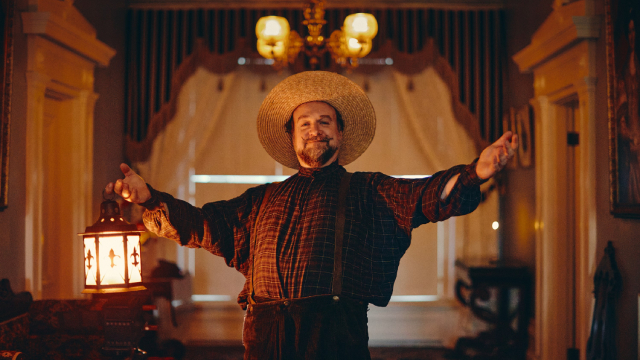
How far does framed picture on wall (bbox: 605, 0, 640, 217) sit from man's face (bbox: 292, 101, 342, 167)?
157 cm

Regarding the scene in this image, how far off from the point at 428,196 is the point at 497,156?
26 centimetres

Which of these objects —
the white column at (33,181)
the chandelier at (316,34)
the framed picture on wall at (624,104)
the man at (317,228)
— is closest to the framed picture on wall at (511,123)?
the framed picture on wall at (624,104)

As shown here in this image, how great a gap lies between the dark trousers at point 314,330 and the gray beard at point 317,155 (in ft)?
1.57

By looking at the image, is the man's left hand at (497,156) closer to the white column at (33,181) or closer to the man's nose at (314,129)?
the man's nose at (314,129)

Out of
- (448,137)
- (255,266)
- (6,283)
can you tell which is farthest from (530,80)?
(6,283)

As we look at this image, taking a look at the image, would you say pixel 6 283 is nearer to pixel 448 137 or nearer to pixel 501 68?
pixel 448 137

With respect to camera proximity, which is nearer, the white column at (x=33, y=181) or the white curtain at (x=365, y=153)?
the white column at (x=33, y=181)

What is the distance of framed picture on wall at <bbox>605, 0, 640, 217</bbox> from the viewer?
2.40 meters

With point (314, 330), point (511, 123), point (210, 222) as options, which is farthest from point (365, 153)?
point (314, 330)

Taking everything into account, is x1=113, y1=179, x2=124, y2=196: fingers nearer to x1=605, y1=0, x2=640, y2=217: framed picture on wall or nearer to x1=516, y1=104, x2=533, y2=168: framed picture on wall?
x1=605, y1=0, x2=640, y2=217: framed picture on wall

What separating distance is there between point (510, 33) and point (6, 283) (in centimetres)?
427

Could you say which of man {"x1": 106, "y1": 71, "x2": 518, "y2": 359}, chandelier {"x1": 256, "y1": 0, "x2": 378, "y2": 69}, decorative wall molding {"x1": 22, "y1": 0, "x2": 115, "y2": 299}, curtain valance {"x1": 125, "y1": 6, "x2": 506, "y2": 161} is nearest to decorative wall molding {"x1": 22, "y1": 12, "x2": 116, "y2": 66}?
decorative wall molding {"x1": 22, "y1": 0, "x2": 115, "y2": 299}

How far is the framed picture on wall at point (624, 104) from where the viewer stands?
7.88ft

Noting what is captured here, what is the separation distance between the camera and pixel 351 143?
202 cm
